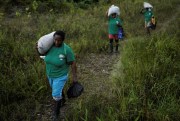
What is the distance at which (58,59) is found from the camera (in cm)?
524

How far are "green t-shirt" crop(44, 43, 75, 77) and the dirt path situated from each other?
888 mm

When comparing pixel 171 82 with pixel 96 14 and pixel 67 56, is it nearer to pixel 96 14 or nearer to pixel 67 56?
pixel 67 56

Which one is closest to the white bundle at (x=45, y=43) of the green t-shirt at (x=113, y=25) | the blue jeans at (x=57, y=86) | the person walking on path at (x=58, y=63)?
the person walking on path at (x=58, y=63)

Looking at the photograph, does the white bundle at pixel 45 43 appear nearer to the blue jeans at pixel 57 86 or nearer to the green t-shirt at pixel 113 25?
the blue jeans at pixel 57 86

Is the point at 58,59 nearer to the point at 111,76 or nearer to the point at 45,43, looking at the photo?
the point at 45,43

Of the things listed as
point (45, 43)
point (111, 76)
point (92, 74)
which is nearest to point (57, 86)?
point (45, 43)

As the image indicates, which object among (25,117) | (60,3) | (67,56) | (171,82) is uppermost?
(60,3)

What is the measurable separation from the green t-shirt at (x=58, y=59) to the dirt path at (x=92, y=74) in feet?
2.91

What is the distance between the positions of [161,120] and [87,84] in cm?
224

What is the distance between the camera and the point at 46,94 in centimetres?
642

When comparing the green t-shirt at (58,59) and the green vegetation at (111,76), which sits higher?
the green t-shirt at (58,59)

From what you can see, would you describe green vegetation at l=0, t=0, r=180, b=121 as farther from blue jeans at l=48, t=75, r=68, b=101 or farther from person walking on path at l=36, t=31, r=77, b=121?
person walking on path at l=36, t=31, r=77, b=121

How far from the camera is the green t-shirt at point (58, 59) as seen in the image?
5238 millimetres

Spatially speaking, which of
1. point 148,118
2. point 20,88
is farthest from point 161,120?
point 20,88
